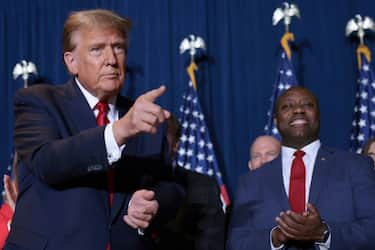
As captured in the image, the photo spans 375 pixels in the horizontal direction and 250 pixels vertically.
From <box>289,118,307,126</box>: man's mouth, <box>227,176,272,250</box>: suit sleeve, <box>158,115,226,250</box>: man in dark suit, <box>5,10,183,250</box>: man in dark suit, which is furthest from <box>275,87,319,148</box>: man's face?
<box>5,10,183,250</box>: man in dark suit

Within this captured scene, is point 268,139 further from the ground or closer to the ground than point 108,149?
closer to the ground

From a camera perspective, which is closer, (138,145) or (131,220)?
(131,220)

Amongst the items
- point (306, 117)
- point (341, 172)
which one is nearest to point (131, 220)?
point (341, 172)

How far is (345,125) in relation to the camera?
5.06 m

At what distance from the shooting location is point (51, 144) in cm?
155

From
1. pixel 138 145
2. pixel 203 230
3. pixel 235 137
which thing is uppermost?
pixel 138 145

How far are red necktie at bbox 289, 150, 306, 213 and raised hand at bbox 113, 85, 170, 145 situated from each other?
61.4 inches

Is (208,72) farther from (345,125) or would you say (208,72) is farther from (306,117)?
(306,117)

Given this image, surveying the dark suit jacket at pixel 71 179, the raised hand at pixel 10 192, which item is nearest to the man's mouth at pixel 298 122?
the raised hand at pixel 10 192

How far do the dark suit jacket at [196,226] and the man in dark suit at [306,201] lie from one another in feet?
1.83

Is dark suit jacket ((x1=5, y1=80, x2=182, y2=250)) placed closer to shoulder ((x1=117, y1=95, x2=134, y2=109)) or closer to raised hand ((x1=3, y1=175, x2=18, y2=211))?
shoulder ((x1=117, y1=95, x2=134, y2=109))

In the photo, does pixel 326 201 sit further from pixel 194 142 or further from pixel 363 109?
pixel 194 142

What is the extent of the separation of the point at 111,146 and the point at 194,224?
6.84 ft

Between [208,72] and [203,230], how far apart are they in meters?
2.13
